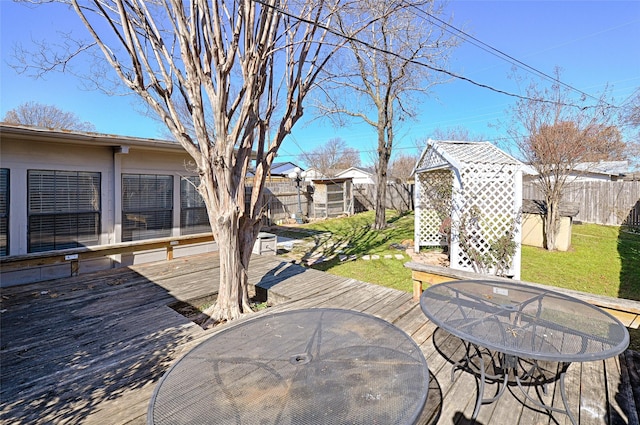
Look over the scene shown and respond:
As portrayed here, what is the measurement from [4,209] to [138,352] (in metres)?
3.66

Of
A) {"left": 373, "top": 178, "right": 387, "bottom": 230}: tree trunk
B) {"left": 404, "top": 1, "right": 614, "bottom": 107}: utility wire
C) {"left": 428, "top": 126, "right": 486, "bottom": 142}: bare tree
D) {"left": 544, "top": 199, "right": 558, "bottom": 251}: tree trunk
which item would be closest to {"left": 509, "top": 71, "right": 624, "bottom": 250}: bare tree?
{"left": 544, "top": 199, "right": 558, "bottom": 251}: tree trunk

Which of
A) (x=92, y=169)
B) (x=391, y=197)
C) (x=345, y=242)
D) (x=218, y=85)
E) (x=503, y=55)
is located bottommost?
(x=345, y=242)

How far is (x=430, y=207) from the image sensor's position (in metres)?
7.94

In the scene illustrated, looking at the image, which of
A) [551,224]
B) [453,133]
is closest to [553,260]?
[551,224]

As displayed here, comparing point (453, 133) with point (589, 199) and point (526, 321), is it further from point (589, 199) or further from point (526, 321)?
point (526, 321)

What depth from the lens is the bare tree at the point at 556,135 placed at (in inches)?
282

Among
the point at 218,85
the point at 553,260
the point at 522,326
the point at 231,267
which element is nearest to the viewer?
the point at 522,326

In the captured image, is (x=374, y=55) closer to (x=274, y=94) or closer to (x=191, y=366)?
(x=274, y=94)

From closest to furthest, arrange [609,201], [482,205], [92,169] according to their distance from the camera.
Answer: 1. [92,169]
2. [482,205]
3. [609,201]

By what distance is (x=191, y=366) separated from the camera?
162 cm

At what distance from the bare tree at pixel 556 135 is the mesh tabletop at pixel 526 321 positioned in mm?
6165

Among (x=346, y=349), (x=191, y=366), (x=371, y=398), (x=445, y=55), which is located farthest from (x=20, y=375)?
(x=445, y=55)

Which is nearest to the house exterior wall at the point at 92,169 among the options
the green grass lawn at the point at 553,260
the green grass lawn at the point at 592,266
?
the green grass lawn at the point at 553,260

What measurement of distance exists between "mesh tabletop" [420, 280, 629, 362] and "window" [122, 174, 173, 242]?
5.56m
